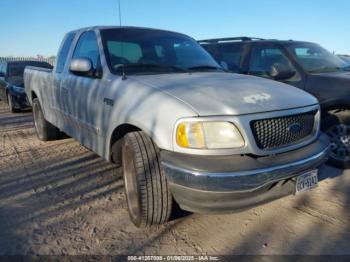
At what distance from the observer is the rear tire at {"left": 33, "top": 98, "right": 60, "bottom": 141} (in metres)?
6.12

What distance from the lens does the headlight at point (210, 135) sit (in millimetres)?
2572

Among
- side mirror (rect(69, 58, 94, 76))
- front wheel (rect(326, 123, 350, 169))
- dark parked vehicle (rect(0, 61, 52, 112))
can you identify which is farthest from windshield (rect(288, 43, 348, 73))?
dark parked vehicle (rect(0, 61, 52, 112))

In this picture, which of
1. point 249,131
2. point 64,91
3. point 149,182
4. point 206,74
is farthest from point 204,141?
point 64,91

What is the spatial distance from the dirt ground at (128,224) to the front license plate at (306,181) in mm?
390

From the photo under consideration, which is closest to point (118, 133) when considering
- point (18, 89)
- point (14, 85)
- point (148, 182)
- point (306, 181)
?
point (148, 182)

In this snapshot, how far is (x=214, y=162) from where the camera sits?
2.50 m

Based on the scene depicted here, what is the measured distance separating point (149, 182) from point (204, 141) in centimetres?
58

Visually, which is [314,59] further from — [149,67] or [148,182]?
[148,182]

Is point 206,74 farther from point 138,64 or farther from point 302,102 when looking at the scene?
point 302,102

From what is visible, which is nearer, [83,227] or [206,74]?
[83,227]

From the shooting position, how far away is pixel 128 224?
322 cm

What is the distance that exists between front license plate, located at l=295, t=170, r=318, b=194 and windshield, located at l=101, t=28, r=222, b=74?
169 cm

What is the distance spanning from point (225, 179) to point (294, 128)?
2.85 feet

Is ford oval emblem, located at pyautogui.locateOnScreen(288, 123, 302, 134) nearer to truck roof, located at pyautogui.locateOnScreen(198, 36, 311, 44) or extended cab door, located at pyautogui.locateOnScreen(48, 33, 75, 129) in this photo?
truck roof, located at pyautogui.locateOnScreen(198, 36, 311, 44)
